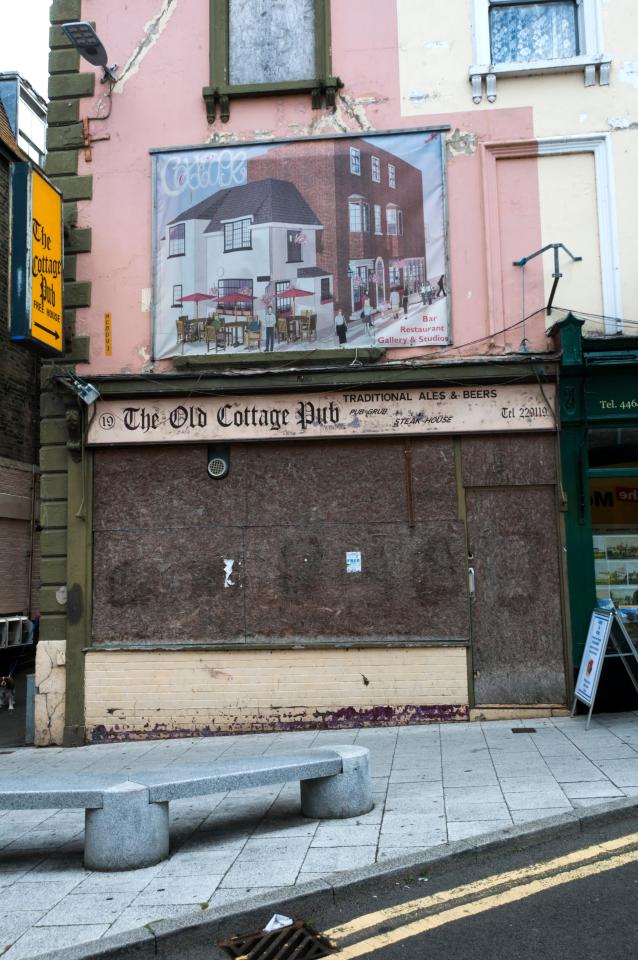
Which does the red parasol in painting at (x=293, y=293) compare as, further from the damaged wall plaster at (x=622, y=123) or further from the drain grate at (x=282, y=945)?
the drain grate at (x=282, y=945)

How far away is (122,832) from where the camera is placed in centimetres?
518

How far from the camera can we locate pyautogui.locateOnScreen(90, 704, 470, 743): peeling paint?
30.6 ft

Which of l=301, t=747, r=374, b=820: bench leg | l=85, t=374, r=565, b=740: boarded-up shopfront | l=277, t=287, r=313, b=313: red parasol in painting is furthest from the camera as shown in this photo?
l=277, t=287, r=313, b=313: red parasol in painting

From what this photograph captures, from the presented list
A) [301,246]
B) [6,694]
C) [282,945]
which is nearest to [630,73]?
[301,246]

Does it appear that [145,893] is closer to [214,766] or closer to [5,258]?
[214,766]

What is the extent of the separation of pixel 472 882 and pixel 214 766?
6.66ft

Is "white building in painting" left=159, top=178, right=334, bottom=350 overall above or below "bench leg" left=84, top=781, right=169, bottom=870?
above

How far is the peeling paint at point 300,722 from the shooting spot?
368 inches

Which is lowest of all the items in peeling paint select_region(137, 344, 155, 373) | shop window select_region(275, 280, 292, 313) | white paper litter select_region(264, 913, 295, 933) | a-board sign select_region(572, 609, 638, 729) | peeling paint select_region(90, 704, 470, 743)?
white paper litter select_region(264, 913, 295, 933)

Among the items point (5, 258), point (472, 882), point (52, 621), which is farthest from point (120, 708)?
point (5, 258)

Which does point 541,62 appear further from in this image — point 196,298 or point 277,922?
point 277,922

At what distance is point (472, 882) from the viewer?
4789 millimetres

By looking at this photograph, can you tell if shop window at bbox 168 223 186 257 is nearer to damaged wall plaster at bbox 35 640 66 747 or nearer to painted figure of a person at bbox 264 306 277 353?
painted figure of a person at bbox 264 306 277 353

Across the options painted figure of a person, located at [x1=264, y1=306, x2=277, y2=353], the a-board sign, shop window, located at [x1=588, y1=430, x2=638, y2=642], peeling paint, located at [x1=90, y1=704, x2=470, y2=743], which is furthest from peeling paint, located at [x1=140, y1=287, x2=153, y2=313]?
the a-board sign
